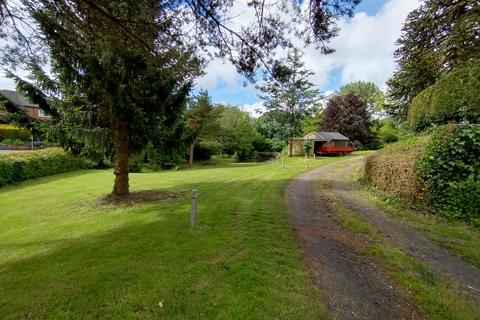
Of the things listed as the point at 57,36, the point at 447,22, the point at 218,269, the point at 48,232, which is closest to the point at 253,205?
the point at 218,269

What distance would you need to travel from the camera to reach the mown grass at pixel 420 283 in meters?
3.08

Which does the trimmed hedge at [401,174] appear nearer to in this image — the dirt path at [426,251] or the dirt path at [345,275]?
the dirt path at [426,251]

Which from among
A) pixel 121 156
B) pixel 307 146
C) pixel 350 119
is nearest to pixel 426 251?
pixel 121 156

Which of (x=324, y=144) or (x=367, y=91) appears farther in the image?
(x=367, y=91)

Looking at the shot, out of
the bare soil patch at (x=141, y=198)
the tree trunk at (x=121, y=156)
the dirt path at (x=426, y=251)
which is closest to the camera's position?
the dirt path at (x=426, y=251)

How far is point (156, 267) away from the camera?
4000 mm

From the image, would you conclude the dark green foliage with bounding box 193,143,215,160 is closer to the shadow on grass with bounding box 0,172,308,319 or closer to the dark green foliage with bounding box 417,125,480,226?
the shadow on grass with bounding box 0,172,308,319

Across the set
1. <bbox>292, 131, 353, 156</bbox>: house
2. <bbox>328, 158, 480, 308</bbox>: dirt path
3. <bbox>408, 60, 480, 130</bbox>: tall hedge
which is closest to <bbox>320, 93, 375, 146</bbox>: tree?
<bbox>292, 131, 353, 156</bbox>: house

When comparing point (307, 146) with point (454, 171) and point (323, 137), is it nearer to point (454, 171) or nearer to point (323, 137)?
point (323, 137)

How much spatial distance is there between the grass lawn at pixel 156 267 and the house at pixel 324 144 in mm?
27865

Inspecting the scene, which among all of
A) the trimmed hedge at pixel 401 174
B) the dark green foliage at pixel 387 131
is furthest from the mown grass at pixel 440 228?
the dark green foliage at pixel 387 131

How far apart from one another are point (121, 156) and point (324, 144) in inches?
1154

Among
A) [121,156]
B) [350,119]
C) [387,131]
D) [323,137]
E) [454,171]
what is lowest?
[454,171]

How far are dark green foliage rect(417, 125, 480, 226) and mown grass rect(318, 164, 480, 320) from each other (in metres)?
2.13
